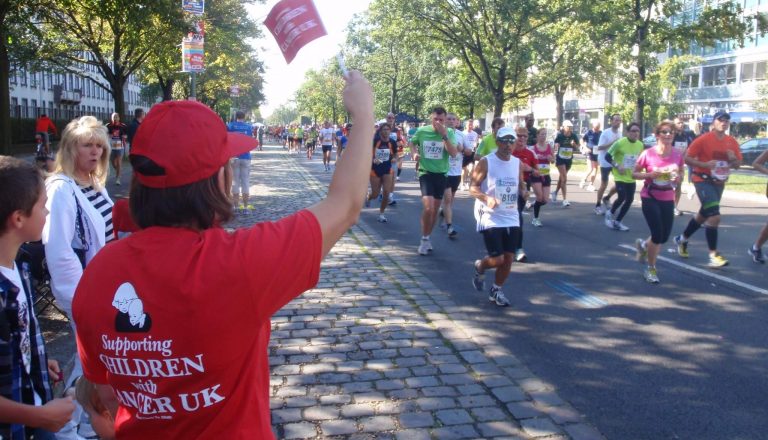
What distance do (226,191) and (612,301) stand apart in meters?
6.21

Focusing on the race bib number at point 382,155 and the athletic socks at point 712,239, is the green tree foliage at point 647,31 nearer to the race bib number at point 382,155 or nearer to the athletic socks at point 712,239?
the race bib number at point 382,155

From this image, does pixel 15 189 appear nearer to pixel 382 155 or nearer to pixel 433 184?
pixel 433 184

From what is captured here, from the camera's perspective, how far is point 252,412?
5.69 ft

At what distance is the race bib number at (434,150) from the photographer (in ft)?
34.5

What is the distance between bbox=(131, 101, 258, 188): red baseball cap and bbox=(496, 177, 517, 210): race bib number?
576 cm

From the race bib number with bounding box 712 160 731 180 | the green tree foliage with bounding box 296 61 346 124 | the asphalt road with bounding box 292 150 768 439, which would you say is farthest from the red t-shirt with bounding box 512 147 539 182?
the green tree foliage with bounding box 296 61 346 124

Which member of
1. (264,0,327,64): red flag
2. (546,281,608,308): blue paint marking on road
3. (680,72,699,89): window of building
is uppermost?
(680,72,699,89): window of building

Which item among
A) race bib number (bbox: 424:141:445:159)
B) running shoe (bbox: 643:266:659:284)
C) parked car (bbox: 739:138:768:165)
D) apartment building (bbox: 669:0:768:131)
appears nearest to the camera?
running shoe (bbox: 643:266:659:284)

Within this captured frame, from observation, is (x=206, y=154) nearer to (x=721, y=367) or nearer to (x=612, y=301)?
(x=721, y=367)

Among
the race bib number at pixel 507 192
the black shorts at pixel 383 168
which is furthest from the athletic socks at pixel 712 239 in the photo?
the black shorts at pixel 383 168

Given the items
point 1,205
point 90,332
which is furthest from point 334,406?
point 90,332

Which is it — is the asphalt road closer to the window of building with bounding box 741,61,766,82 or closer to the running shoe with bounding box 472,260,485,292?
the running shoe with bounding box 472,260,485,292

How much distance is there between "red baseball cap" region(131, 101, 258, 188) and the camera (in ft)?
5.33

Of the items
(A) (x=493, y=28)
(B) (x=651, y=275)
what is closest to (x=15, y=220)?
(B) (x=651, y=275)
